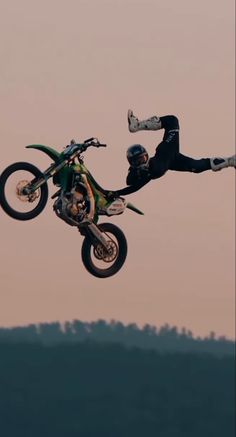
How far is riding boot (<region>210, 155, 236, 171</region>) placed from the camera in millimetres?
41469

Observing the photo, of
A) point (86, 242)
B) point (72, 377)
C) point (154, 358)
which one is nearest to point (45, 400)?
point (72, 377)

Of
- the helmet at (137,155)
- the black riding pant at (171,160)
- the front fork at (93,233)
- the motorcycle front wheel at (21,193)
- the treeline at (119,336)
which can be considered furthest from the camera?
the treeline at (119,336)

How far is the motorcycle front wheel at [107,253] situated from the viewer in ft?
131

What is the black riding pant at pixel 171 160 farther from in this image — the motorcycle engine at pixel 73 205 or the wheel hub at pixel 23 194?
the wheel hub at pixel 23 194

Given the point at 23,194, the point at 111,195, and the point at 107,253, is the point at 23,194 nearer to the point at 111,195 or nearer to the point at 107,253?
the point at 111,195

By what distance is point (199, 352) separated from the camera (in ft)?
200

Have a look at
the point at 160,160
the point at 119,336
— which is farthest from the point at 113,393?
the point at 160,160

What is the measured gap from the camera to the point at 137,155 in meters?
40.4

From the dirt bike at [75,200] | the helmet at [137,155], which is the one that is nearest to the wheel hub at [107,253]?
the dirt bike at [75,200]

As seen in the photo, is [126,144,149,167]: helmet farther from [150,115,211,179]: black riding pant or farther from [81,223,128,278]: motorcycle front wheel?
[81,223,128,278]: motorcycle front wheel

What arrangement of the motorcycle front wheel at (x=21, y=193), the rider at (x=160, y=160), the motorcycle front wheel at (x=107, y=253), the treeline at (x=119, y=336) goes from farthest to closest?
1. the treeline at (x=119, y=336)
2. the rider at (x=160, y=160)
3. the motorcycle front wheel at (x=107, y=253)
4. the motorcycle front wheel at (x=21, y=193)

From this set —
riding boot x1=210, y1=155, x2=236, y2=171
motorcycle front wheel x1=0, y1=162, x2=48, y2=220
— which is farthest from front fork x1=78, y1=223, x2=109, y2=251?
riding boot x1=210, y1=155, x2=236, y2=171

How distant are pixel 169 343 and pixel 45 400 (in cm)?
990

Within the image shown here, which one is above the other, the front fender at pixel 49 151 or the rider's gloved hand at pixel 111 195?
the front fender at pixel 49 151
